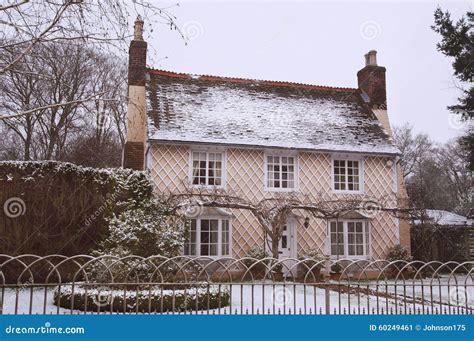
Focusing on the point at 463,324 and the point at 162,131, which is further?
the point at 162,131

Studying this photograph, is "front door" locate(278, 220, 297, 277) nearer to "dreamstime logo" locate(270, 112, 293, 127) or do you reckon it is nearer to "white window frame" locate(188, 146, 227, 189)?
"white window frame" locate(188, 146, 227, 189)

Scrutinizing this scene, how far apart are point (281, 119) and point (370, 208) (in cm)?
486

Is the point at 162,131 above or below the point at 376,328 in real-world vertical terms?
above

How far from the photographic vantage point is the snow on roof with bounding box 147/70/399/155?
51.8 ft

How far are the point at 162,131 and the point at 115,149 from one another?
1226 centimetres

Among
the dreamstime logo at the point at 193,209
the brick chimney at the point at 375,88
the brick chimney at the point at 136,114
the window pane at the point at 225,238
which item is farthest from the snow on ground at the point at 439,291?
the brick chimney at the point at 136,114

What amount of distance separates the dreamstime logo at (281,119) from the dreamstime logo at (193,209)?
476cm

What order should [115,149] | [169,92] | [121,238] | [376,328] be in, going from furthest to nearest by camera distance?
[115,149] → [169,92] → [121,238] → [376,328]

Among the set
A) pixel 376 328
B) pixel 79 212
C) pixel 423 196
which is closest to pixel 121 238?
pixel 79 212

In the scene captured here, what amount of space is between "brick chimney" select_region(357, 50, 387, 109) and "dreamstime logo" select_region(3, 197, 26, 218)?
47.4ft

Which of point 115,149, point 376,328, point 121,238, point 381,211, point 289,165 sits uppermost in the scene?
point 115,149

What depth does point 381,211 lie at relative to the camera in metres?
16.7

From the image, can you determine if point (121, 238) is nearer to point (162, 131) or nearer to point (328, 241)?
point (162, 131)

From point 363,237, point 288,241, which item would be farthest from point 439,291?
point 363,237
